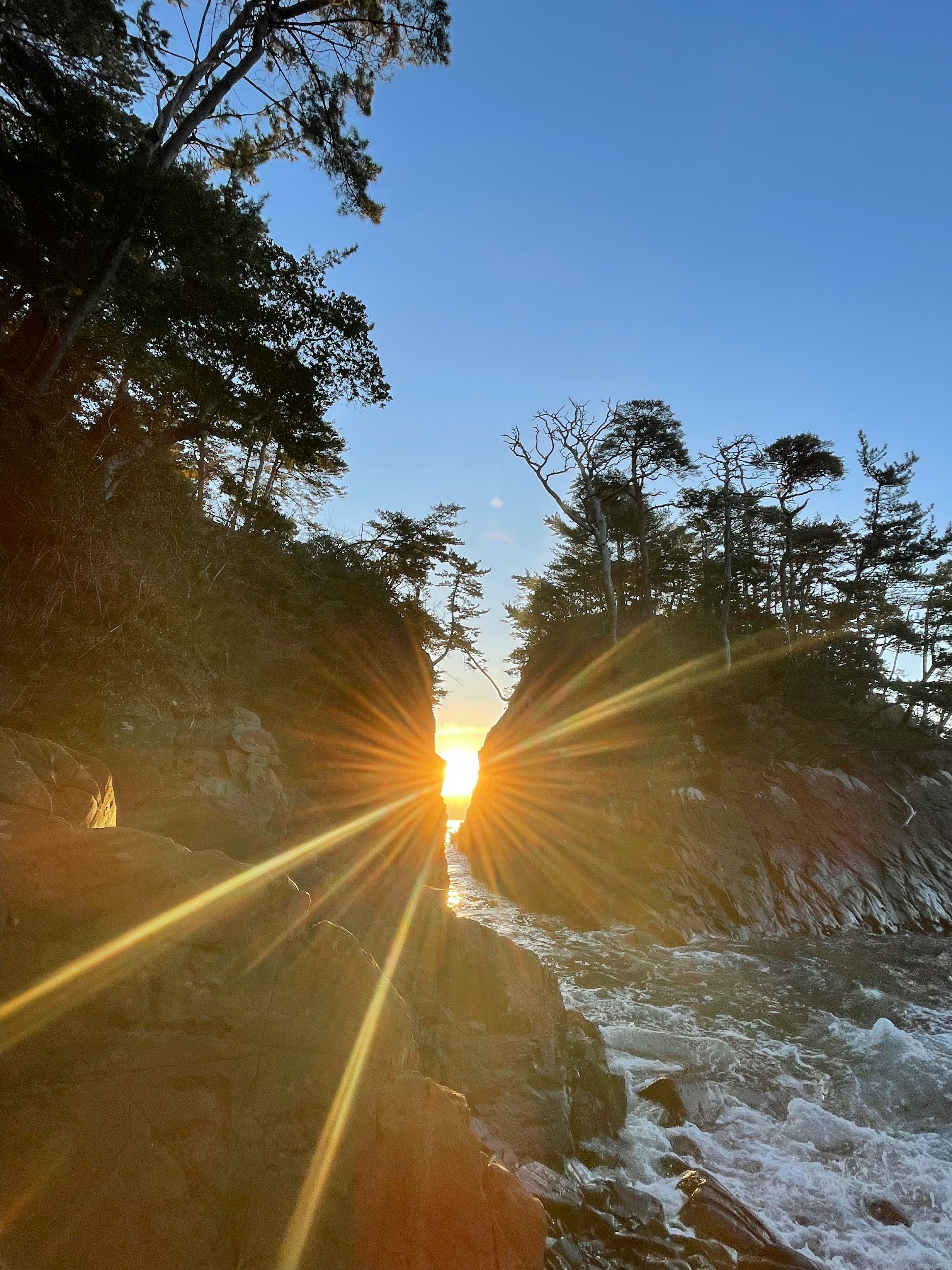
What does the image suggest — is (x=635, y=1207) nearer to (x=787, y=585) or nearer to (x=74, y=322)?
(x=74, y=322)

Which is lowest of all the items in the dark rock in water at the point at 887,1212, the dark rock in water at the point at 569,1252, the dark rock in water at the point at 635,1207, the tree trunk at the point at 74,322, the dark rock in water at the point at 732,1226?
the dark rock in water at the point at 569,1252

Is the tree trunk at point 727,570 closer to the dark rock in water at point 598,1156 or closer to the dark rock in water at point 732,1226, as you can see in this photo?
the dark rock in water at point 598,1156

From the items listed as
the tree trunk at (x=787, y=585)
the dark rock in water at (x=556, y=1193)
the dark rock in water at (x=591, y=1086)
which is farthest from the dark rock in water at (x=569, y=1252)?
the tree trunk at (x=787, y=585)

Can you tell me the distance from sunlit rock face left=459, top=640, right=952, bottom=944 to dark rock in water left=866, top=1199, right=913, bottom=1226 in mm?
9005

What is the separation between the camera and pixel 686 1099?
725 cm

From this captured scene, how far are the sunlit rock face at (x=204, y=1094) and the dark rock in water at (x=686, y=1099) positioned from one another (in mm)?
3838

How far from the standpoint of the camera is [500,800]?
2342cm

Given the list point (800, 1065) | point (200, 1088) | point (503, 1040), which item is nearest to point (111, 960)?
point (200, 1088)

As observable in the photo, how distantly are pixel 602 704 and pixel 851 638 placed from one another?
489 inches

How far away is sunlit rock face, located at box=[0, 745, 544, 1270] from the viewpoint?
10.2 ft

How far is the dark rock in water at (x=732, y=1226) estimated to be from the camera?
4.94 m

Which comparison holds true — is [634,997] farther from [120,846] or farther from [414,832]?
[120,846]

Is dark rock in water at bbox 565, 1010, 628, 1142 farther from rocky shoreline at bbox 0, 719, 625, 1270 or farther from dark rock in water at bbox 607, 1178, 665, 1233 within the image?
rocky shoreline at bbox 0, 719, 625, 1270

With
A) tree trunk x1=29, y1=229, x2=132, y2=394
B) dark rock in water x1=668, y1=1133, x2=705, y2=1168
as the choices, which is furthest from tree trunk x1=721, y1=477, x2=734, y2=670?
tree trunk x1=29, y1=229, x2=132, y2=394
